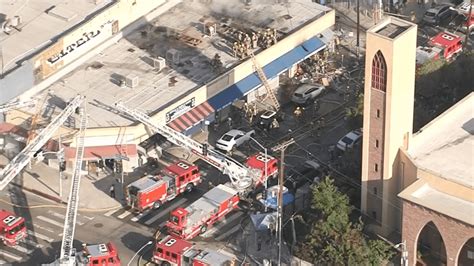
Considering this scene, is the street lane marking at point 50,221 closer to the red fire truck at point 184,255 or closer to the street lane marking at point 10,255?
the street lane marking at point 10,255

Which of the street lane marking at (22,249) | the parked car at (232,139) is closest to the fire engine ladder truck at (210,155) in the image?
the parked car at (232,139)

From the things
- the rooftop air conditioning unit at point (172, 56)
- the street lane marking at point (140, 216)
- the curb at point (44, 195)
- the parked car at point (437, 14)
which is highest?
the rooftop air conditioning unit at point (172, 56)

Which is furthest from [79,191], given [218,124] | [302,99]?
[302,99]

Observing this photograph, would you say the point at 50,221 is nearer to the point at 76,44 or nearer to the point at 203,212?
the point at 203,212

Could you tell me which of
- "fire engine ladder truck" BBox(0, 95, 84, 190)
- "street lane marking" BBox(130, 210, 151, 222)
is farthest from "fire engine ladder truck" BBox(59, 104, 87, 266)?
"street lane marking" BBox(130, 210, 151, 222)

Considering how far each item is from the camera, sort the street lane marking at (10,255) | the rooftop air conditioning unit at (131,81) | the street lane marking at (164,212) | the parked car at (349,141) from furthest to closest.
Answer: the rooftop air conditioning unit at (131,81), the parked car at (349,141), the street lane marking at (164,212), the street lane marking at (10,255)

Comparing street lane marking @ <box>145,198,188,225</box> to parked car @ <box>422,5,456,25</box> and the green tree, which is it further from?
parked car @ <box>422,5,456,25</box>
